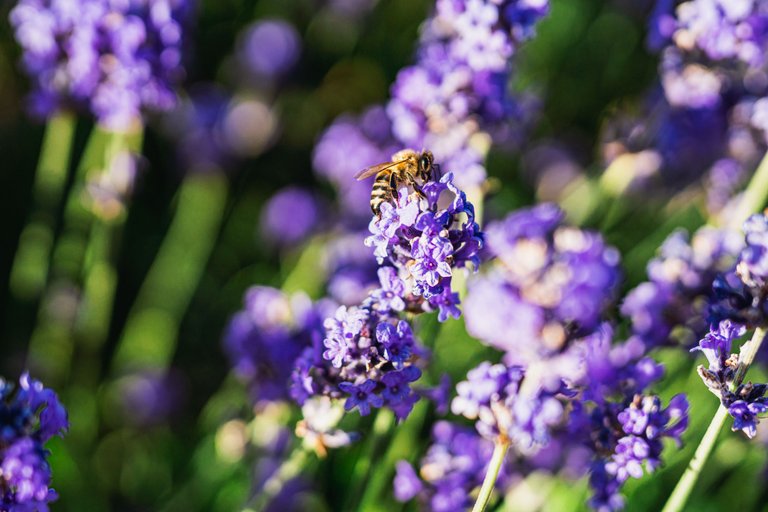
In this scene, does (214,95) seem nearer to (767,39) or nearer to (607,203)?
(607,203)

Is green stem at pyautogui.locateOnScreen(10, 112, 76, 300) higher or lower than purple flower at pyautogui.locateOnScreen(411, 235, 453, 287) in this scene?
higher

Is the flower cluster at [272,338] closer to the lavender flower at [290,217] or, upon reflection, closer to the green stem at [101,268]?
the green stem at [101,268]

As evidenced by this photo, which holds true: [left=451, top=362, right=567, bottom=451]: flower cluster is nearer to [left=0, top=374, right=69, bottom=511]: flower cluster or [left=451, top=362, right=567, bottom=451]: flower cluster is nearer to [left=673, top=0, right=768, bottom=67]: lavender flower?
[left=0, top=374, right=69, bottom=511]: flower cluster

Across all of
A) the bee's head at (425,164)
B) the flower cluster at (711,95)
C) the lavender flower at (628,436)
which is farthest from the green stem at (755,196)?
the bee's head at (425,164)

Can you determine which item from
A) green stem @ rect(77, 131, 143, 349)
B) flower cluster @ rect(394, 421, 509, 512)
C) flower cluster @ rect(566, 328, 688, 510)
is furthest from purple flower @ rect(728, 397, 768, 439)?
green stem @ rect(77, 131, 143, 349)

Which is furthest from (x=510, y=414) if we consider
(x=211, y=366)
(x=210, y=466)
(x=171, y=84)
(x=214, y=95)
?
(x=214, y=95)

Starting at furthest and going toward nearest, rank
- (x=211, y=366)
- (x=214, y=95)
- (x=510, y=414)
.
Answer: (x=214, y=95)
(x=211, y=366)
(x=510, y=414)

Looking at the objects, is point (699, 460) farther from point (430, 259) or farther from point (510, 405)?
point (430, 259)
